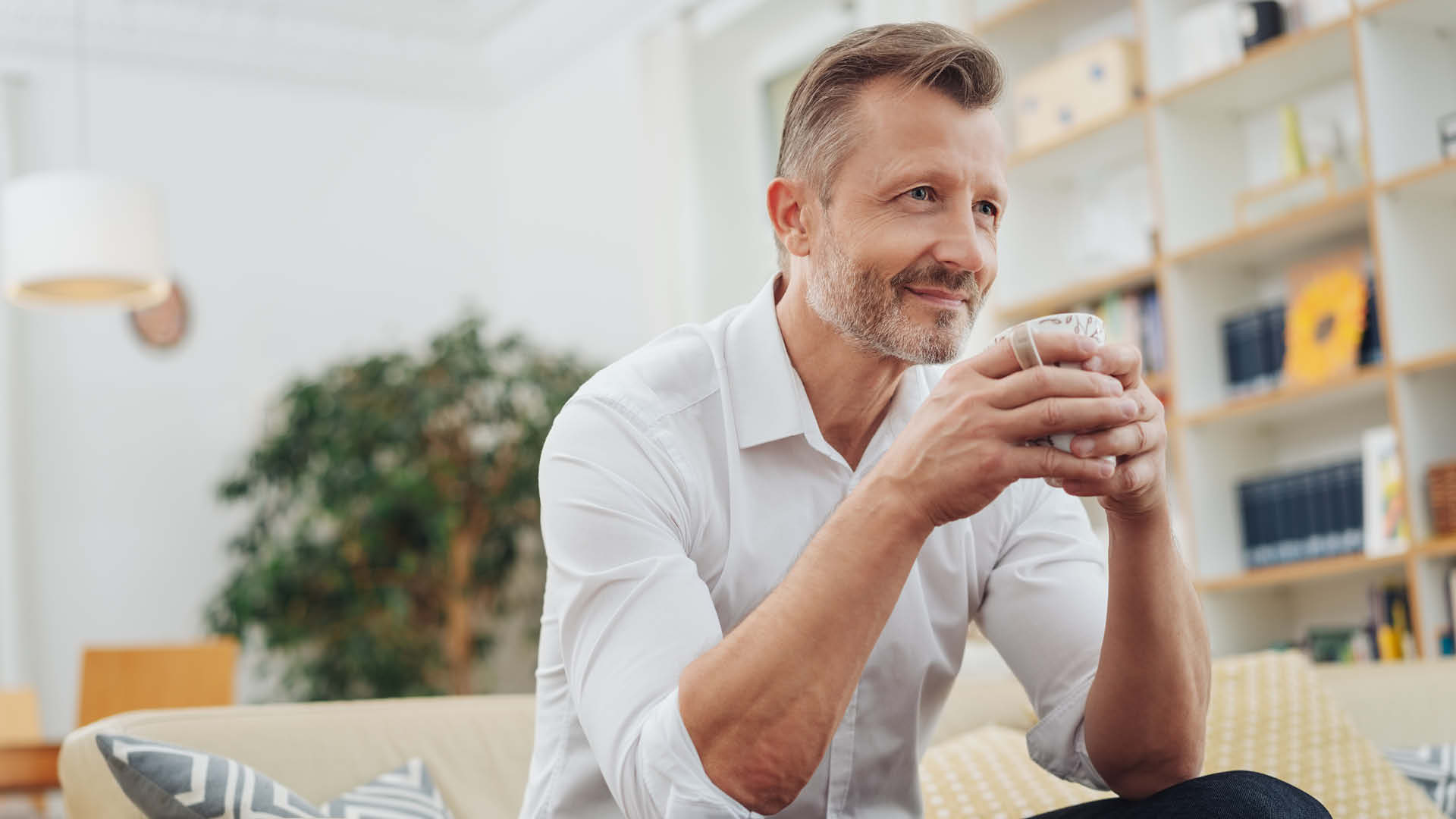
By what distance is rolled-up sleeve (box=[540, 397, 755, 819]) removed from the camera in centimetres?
108

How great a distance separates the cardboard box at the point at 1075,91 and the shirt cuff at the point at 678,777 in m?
3.12

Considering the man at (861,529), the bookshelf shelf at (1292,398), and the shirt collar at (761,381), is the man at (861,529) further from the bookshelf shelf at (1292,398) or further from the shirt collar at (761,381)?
the bookshelf shelf at (1292,398)

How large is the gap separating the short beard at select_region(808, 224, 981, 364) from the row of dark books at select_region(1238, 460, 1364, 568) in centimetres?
239

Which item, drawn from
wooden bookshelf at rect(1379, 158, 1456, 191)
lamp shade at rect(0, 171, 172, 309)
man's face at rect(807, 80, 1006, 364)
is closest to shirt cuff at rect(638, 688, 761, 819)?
man's face at rect(807, 80, 1006, 364)

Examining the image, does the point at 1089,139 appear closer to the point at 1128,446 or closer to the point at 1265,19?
the point at 1265,19

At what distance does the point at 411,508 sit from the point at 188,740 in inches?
137

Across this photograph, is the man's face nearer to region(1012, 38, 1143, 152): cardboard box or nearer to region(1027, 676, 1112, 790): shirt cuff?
region(1027, 676, 1112, 790): shirt cuff

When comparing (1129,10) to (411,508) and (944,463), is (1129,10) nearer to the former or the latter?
(411,508)

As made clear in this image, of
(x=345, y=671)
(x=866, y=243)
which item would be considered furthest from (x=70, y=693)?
(x=866, y=243)

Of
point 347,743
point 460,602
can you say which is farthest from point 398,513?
point 347,743

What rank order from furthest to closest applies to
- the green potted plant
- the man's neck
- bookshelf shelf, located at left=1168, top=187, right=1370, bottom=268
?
the green potted plant
bookshelf shelf, located at left=1168, top=187, right=1370, bottom=268
the man's neck

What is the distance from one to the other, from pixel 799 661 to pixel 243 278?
16.8 feet

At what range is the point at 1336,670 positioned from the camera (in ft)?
7.40

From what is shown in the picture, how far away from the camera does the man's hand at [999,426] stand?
1024mm
